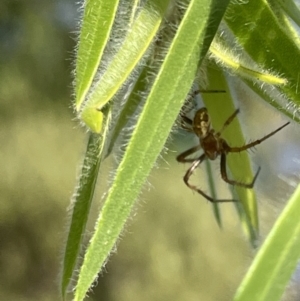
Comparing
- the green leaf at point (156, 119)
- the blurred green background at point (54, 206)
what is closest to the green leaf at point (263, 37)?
the green leaf at point (156, 119)

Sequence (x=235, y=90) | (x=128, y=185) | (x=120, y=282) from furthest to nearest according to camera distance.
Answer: (x=120, y=282)
(x=235, y=90)
(x=128, y=185)

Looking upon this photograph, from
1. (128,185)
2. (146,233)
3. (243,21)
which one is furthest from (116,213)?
(146,233)

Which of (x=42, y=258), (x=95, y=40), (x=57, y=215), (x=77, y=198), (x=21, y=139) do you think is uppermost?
(x=95, y=40)

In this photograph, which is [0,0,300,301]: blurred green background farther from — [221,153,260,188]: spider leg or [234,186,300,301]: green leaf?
[234,186,300,301]: green leaf

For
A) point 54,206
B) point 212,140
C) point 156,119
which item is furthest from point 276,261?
point 54,206

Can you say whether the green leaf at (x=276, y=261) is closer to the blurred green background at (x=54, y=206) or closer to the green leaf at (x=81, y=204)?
the green leaf at (x=81, y=204)

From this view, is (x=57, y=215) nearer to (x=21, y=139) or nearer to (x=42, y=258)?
(x=42, y=258)
